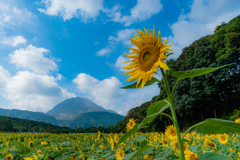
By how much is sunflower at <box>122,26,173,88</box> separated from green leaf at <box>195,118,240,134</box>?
0.34 metres

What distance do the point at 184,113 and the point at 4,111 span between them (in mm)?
193760

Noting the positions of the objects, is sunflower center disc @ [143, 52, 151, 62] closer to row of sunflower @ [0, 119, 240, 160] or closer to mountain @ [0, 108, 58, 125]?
row of sunflower @ [0, 119, 240, 160]

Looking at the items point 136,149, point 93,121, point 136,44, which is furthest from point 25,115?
point 136,44

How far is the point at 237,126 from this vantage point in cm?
53

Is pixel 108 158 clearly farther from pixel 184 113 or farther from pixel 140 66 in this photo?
pixel 184 113

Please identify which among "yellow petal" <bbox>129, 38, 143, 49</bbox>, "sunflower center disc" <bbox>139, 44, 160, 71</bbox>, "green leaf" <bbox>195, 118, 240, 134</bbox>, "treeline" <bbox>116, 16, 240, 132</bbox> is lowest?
"green leaf" <bbox>195, 118, 240, 134</bbox>

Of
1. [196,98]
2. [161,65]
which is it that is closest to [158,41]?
[161,65]

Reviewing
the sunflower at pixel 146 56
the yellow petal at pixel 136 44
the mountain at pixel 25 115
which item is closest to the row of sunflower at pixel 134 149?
the sunflower at pixel 146 56

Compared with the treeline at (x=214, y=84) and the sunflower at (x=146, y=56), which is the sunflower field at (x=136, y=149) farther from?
the treeline at (x=214, y=84)

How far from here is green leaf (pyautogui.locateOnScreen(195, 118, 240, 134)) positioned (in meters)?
0.54

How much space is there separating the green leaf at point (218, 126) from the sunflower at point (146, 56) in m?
0.34

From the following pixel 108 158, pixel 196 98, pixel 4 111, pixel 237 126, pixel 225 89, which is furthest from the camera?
pixel 4 111

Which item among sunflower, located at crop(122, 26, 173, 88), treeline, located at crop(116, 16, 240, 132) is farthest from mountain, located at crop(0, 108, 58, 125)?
sunflower, located at crop(122, 26, 173, 88)

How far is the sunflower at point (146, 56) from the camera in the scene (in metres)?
0.79
